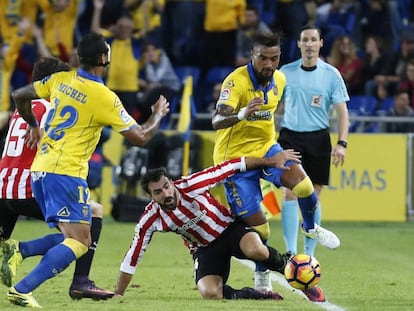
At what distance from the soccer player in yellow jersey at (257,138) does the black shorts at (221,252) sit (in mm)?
207

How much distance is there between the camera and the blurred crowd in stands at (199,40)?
18172mm

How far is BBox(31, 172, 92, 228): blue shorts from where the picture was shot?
830 cm

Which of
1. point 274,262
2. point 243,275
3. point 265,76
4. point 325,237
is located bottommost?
point 243,275

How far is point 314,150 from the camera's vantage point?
11.4 m

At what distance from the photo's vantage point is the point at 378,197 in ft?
55.2

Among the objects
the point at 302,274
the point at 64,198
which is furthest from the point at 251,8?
the point at 64,198

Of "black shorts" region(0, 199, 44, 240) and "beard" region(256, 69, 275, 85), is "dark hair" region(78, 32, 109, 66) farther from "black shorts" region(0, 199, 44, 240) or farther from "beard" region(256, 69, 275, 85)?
"beard" region(256, 69, 275, 85)

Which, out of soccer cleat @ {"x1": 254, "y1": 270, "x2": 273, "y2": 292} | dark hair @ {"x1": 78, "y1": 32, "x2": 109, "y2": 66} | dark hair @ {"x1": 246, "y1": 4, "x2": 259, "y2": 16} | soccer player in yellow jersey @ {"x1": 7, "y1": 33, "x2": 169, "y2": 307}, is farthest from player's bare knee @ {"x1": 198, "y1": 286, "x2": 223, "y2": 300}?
dark hair @ {"x1": 246, "y1": 4, "x2": 259, "y2": 16}

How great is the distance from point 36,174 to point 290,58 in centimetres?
1127

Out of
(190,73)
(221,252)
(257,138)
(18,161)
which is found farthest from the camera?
(190,73)

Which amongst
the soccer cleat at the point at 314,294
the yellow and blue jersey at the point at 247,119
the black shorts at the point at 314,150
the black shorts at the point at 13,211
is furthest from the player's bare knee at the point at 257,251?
the black shorts at the point at 314,150

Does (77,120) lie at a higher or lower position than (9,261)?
higher

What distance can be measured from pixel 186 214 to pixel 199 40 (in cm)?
1141

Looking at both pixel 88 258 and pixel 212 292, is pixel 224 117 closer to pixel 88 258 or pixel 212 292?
pixel 212 292
